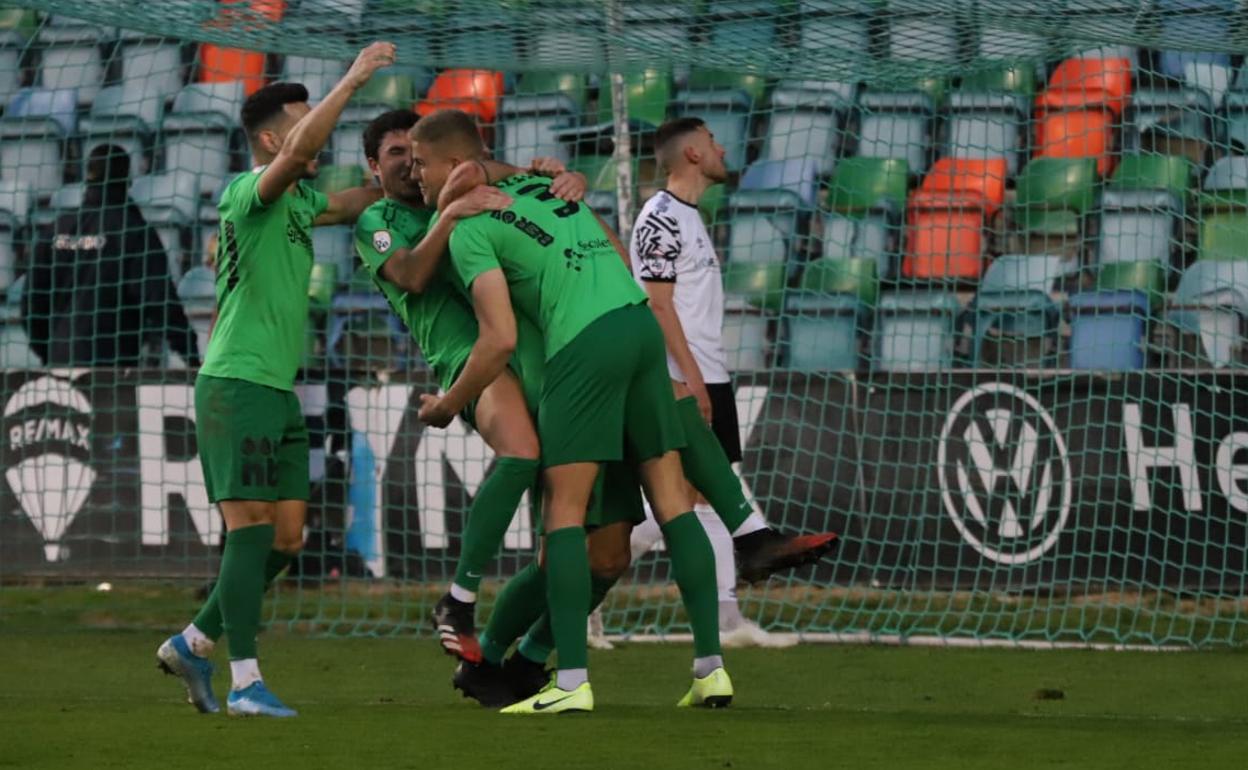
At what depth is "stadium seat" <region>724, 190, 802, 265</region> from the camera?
35.4ft

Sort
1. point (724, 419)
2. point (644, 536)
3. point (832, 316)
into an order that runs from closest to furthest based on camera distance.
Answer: point (724, 419) < point (644, 536) < point (832, 316)

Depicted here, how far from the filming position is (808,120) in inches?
431

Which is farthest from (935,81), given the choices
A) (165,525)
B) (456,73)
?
(165,525)

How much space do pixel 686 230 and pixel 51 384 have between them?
4.19 m

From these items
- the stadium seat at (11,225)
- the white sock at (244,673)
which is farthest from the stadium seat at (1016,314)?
the stadium seat at (11,225)

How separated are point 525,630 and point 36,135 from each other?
668cm

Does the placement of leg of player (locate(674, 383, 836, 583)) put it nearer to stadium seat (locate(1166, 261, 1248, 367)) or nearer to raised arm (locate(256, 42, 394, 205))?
raised arm (locate(256, 42, 394, 205))

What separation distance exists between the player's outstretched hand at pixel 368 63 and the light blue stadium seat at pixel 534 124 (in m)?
5.18

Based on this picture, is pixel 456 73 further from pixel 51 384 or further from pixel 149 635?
pixel 149 635

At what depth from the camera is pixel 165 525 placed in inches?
404

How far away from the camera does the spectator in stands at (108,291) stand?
1073 centimetres

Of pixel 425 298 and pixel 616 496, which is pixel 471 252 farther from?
pixel 616 496

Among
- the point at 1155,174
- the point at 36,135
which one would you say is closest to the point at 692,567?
the point at 1155,174

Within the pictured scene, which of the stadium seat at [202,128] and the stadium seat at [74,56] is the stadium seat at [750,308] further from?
the stadium seat at [74,56]
